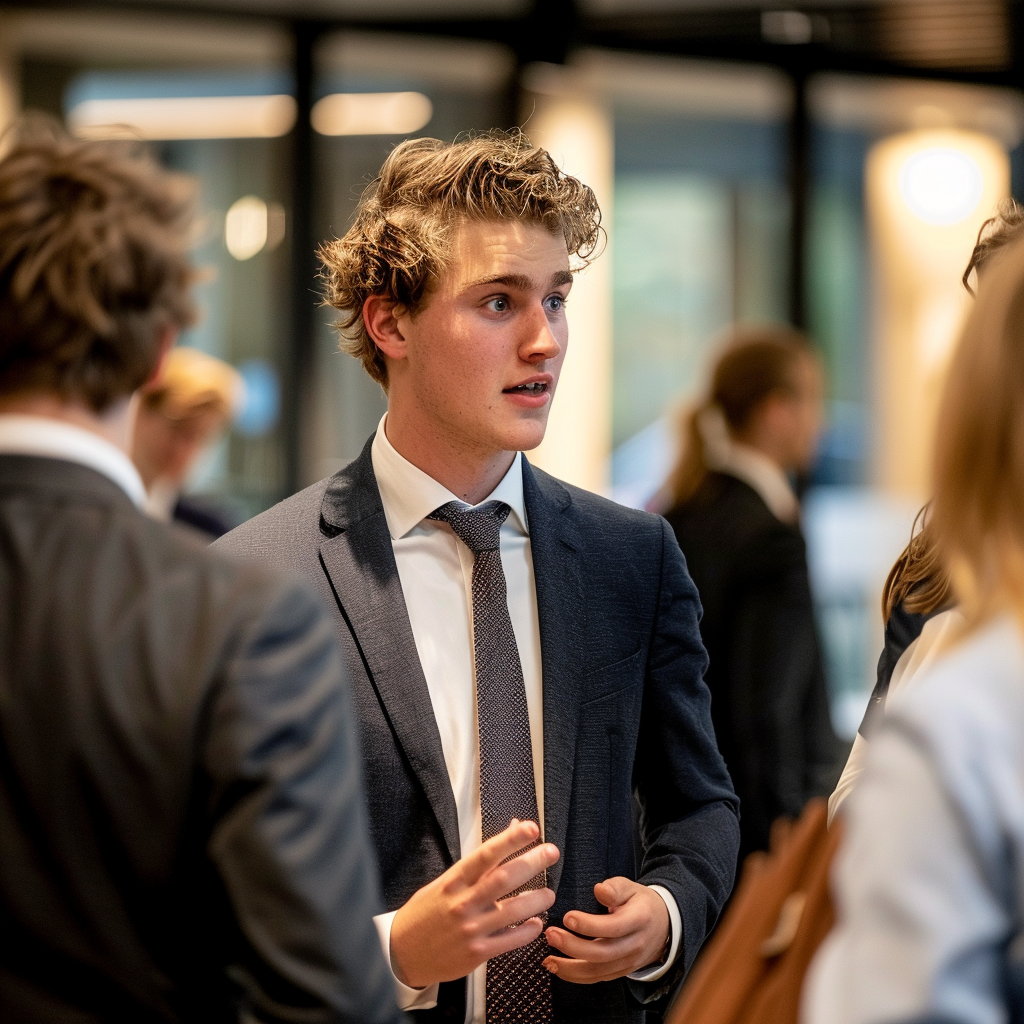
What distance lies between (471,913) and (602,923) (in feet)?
0.79

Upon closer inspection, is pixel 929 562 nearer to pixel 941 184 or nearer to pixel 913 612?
pixel 913 612

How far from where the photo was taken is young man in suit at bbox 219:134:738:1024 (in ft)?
5.75

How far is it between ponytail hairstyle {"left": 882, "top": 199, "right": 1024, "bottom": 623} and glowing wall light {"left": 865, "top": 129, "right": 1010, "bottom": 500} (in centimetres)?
469

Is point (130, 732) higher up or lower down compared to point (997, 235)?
lower down

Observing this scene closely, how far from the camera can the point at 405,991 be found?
5.45 feet

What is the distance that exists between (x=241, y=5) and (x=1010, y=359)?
5584mm

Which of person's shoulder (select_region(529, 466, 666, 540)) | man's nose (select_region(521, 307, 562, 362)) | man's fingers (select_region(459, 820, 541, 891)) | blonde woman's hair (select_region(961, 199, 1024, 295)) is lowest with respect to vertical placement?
man's fingers (select_region(459, 820, 541, 891))

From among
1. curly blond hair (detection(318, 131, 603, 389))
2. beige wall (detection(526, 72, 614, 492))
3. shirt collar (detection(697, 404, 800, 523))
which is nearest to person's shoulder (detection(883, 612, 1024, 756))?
curly blond hair (detection(318, 131, 603, 389))

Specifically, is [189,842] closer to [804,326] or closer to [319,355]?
[319,355]

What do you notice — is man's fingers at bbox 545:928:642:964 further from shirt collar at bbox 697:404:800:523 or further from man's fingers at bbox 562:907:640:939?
shirt collar at bbox 697:404:800:523

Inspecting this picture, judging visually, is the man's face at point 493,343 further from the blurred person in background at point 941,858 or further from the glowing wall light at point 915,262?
the glowing wall light at point 915,262

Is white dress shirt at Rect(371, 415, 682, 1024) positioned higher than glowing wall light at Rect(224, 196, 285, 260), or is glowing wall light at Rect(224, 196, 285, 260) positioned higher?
glowing wall light at Rect(224, 196, 285, 260)

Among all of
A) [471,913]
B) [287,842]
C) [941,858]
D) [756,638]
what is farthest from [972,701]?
[756,638]

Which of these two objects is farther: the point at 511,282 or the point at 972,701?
the point at 511,282
